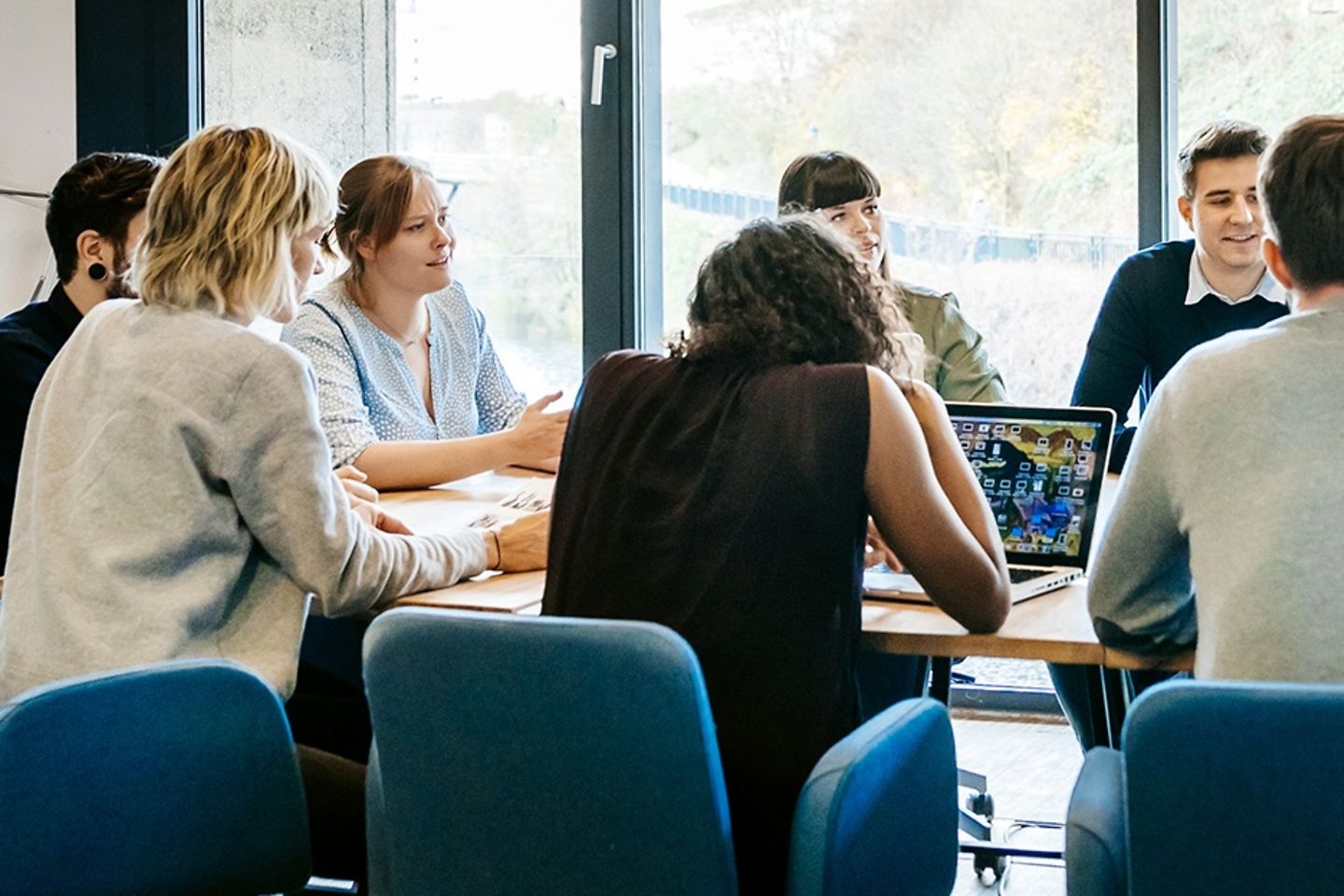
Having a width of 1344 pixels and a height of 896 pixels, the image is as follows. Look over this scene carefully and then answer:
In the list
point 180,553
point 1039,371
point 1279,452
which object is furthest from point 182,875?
point 1039,371

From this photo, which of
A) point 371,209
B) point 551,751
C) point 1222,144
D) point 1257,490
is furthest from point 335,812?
point 1222,144

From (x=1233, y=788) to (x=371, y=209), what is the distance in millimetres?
2258

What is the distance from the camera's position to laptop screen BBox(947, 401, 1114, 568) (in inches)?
86.2

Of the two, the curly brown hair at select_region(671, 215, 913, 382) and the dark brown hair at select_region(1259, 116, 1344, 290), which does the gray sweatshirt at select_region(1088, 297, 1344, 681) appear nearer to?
the dark brown hair at select_region(1259, 116, 1344, 290)

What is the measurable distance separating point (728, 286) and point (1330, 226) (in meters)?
0.67

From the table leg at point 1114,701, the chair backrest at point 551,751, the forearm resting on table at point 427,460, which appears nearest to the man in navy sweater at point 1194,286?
the table leg at point 1114,701

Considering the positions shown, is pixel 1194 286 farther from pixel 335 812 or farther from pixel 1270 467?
pixel 335 812

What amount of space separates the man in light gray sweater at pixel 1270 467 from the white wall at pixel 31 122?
11.6 feet

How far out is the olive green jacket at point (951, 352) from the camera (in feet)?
10.5

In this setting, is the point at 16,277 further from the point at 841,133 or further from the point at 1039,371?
the point at 1039,371

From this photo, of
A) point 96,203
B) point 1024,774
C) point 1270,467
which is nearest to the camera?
point 1270,467

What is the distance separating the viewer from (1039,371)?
4.05 metres

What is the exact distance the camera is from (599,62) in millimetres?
4195

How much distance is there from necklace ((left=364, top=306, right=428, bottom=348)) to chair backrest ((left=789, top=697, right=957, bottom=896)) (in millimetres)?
1760
